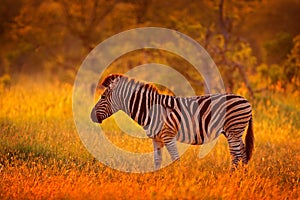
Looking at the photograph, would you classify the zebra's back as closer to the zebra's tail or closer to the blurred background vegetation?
the zebra's tail

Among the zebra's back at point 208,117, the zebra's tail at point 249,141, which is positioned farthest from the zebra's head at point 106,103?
the zebra's tail at point 249,141

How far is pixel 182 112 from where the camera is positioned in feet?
29.1

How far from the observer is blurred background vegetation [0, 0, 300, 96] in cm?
1828

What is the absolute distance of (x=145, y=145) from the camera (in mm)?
10617

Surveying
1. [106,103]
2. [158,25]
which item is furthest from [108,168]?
[158,25]

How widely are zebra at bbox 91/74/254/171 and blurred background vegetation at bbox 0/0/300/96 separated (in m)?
7.84

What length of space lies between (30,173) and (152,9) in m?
14.0

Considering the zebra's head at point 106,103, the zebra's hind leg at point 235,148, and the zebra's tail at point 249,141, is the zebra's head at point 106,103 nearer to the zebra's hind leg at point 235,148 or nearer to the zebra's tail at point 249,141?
the zebra's hind leg at point 235,148

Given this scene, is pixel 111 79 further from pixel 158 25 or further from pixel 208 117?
pixel 158 25

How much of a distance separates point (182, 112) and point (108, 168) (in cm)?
152

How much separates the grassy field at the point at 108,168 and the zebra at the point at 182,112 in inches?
17.7

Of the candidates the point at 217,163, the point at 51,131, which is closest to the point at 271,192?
the point at 217,163

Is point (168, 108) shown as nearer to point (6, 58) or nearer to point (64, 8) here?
point (64, 8)

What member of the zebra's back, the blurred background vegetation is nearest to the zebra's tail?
the zebra's back
